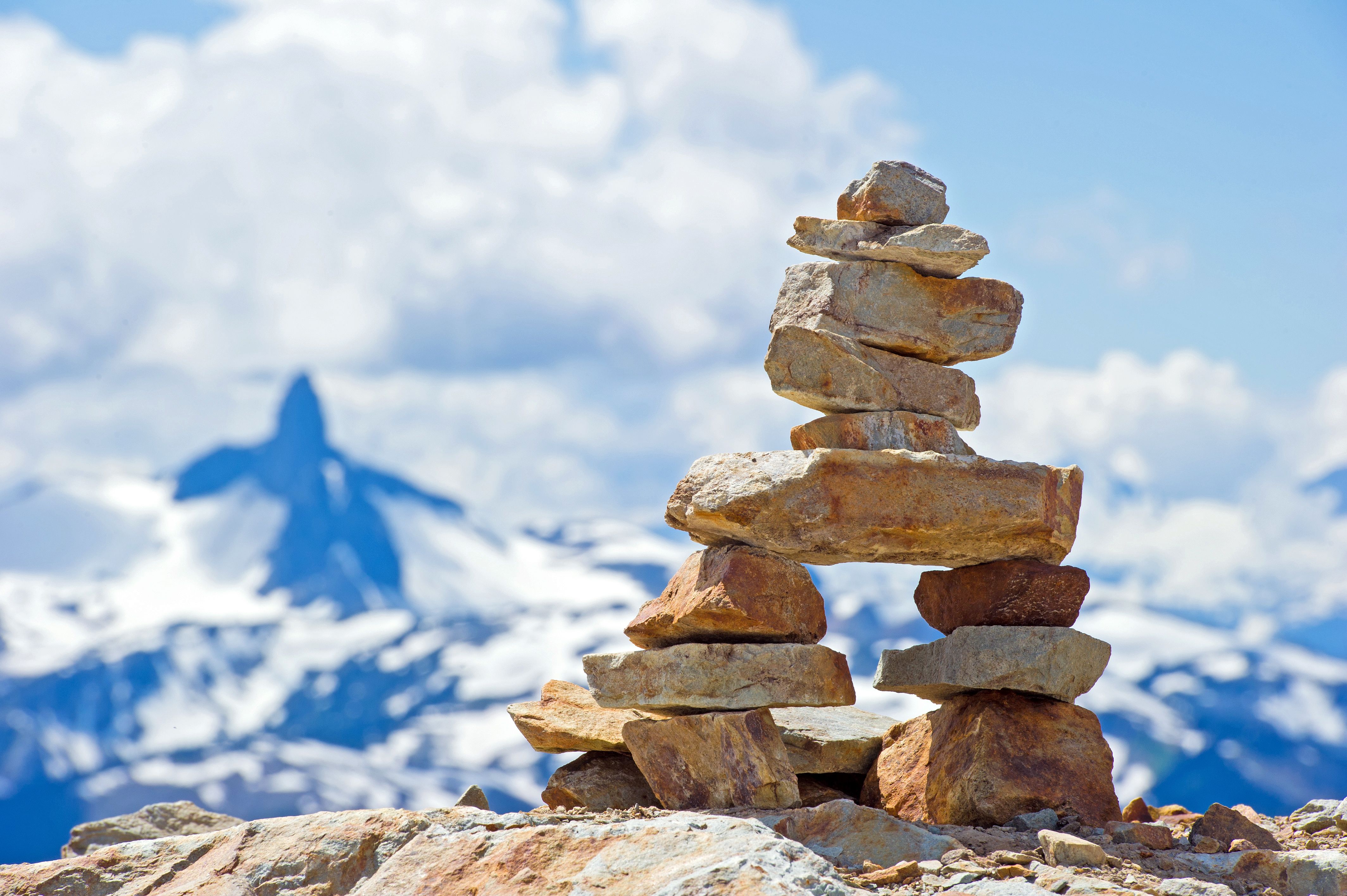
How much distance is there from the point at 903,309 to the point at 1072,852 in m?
5.73

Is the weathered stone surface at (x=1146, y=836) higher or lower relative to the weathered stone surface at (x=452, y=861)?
higher

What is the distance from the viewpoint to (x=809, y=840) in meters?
9.20

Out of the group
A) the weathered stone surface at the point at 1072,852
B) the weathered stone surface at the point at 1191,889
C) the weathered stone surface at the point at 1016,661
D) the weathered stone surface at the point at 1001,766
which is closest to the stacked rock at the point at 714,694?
the weathered stone surface at the point at 1001,766

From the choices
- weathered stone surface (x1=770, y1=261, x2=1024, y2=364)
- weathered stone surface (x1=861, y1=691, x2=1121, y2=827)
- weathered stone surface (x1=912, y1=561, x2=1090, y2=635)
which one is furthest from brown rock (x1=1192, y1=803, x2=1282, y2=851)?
weathered stone surface (x1=770, y1=261, x2=1024, y2=364)

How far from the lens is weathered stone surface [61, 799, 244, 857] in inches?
558

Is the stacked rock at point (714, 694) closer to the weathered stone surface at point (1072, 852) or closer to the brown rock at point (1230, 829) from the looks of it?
the weathered stone surface at point (1072, 852)

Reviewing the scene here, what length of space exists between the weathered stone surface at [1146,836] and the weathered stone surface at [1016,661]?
5.28ft

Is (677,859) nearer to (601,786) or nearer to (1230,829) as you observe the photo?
(601,786)

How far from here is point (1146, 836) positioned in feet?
33.1

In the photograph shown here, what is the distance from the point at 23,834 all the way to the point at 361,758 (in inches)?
1745

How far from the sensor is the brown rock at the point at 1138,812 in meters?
12.9

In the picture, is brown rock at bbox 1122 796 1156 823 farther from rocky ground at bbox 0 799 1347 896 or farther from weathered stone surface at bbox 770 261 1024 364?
weathered stone surface at bbox 770 261 1024 364

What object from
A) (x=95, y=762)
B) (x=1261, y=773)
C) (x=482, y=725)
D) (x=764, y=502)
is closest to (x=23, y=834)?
(x=95, y=762)

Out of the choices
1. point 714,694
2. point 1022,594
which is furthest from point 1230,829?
point 714,694
